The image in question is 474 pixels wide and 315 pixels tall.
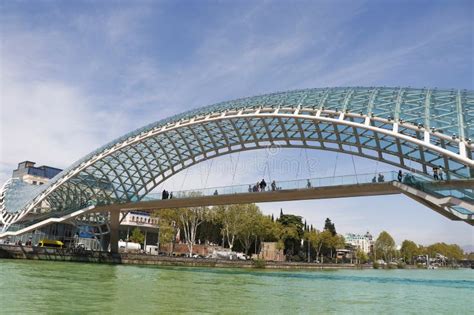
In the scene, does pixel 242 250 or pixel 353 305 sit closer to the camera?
pixel 353 305

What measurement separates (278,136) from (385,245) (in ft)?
417

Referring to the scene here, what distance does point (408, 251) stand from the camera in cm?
17762

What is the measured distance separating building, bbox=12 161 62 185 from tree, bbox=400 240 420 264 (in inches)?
5208

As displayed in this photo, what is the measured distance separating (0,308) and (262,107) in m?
32.0

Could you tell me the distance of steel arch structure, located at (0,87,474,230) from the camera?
33719mm

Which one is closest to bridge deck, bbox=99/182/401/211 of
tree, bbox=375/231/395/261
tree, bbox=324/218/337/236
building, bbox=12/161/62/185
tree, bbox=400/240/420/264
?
building, bbox=12/161/62/185

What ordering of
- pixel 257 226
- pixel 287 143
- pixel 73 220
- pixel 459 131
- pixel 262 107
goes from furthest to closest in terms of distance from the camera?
1. pixel 257 226
2. pixel 73 220
3. pixel 287 143
4. pixel 262 107
5. pixel 459 131

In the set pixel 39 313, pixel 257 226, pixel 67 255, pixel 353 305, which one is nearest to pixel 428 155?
pixel 353 305

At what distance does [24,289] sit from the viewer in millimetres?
21797

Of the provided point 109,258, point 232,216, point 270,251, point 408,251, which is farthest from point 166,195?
point 408,251

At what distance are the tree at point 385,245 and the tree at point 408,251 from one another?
16.3 m

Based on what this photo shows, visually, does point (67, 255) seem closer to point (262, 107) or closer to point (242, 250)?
point (262, 107)

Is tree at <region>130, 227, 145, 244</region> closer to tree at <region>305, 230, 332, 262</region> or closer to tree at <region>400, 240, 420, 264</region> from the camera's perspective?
tree at <region>305, 230, 332, 262</region>

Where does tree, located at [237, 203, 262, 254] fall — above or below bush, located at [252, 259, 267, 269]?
above
